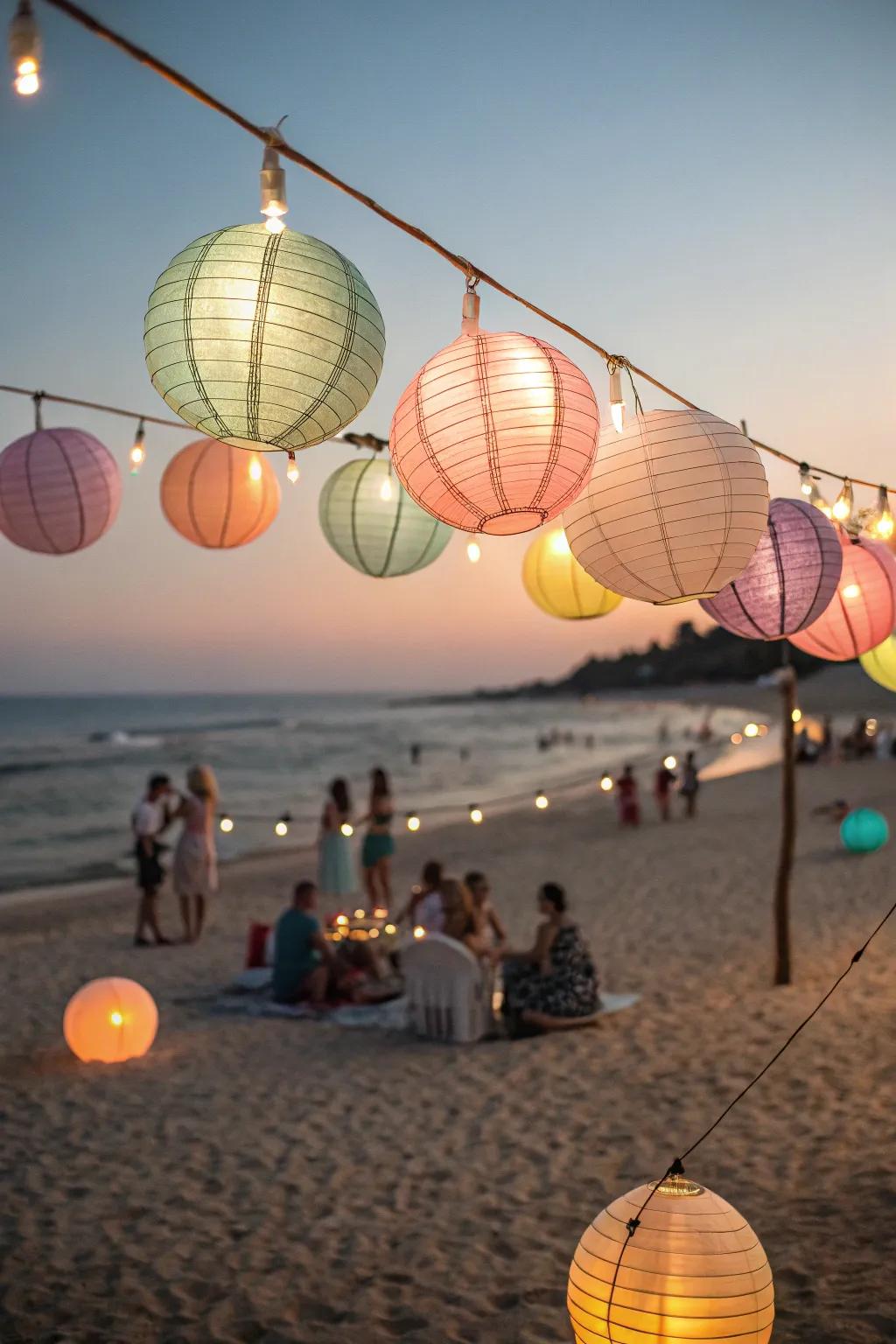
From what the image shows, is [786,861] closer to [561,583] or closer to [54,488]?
[561,583]

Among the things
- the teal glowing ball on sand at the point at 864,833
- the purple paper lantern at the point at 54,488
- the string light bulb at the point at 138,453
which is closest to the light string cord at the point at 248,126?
the string light bulb at the point at 138,453

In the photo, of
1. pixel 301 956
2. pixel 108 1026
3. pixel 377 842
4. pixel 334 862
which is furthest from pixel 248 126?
pixel 334 862

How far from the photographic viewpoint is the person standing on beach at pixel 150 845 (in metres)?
9.52

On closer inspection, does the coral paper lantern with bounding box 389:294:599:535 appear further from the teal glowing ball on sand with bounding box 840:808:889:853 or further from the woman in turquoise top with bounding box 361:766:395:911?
the teal glowing ball on sand with bounding box 840:808:889:853

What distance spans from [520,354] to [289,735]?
53964mm

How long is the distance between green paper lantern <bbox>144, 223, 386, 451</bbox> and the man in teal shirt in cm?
531

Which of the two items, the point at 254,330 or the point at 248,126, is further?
the point at 254,330

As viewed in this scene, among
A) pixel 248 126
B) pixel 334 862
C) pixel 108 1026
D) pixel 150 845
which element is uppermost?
pixel 248 126

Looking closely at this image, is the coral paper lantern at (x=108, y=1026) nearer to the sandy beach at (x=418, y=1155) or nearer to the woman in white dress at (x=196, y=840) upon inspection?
the sandy beach at (x=418, y=1155)

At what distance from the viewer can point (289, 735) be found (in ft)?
182

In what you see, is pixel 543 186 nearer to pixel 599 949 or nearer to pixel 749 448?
pixel 749 448

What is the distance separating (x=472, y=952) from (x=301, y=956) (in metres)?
1.29

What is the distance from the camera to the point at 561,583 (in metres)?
4.18

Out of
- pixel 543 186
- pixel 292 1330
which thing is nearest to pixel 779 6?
pixel 543 186
